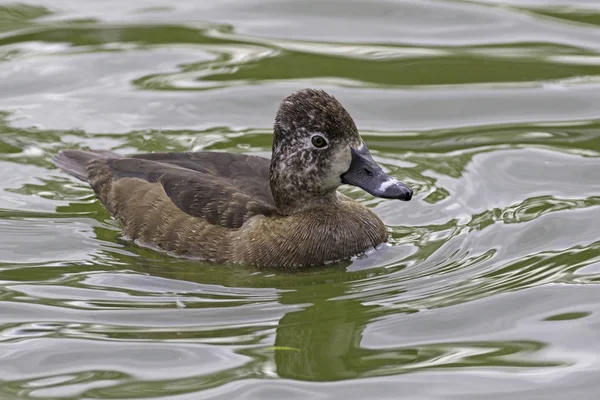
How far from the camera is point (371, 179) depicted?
7.90 metres

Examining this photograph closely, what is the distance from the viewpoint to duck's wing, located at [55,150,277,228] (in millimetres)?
8336

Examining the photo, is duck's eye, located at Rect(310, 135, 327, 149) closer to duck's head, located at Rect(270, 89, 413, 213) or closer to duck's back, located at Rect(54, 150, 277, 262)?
duck's head, located at Rect(270, 89, 413, 213)

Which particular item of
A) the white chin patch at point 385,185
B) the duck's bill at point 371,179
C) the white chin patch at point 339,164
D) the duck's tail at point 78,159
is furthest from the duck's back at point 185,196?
the white chin patch at point 385,185

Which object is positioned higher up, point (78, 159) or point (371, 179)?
point (371, 179)

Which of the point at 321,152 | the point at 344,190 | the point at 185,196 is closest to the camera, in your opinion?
the point at 321,152

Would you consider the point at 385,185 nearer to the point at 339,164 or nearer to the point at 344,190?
the point at 339,164

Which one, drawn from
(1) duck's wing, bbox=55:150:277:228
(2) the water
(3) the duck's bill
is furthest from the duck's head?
(2) the water

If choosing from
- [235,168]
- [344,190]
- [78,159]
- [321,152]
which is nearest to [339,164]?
[321,152]

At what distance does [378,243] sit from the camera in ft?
27.2

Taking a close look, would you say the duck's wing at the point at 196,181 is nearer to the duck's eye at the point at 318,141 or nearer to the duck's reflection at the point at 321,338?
the duck's eye at the point at 318,141

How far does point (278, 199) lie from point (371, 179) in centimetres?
77

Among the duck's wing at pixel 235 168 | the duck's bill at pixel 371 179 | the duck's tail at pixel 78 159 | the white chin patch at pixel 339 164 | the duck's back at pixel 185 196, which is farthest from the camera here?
the duck's tail at pixel 78 159

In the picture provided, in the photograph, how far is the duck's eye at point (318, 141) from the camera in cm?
793

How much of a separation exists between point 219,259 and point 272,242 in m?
0.39
